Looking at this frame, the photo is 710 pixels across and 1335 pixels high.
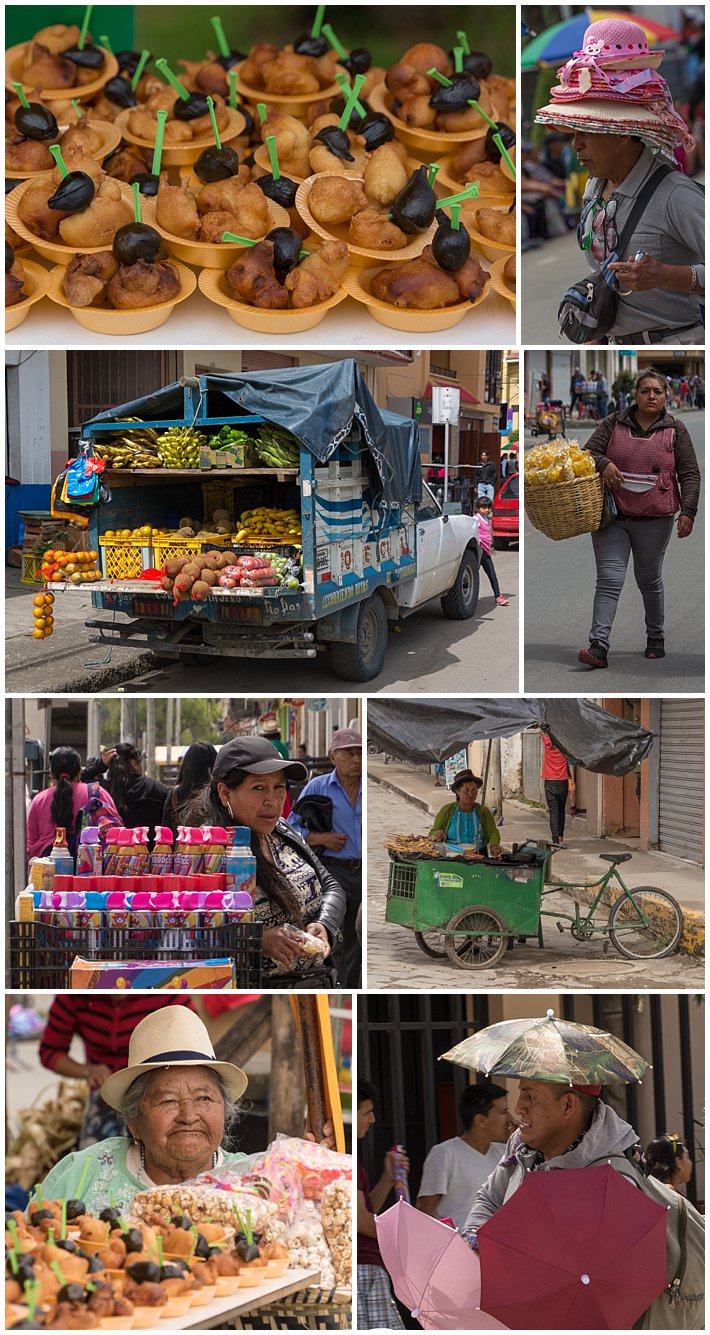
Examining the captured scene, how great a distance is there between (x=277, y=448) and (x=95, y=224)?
1.16 m

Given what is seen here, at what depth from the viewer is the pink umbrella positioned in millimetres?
3312

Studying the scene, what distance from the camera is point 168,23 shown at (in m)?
5.57

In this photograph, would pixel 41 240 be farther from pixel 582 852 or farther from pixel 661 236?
pixel 582 852

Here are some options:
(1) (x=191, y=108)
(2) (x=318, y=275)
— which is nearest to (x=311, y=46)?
(1) (x=191, y=108)

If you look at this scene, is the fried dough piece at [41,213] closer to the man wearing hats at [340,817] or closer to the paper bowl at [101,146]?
the paper bowl at [101,146]

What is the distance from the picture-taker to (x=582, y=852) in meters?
5.12

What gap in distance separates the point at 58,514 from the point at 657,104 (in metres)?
2.99

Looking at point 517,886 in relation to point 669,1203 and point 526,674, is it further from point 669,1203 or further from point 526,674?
point 669,1203

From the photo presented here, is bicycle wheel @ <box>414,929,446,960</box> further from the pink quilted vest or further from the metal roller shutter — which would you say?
the pink quilted vest

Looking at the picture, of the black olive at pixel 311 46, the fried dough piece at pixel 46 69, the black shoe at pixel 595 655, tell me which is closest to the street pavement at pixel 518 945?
the black shoe at pixel 595 655

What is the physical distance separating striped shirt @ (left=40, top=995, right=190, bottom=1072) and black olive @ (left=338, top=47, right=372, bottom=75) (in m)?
4.31

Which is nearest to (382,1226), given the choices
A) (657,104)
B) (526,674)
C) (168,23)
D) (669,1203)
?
(669,1203)

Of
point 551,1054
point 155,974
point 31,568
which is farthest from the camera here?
point 31,568

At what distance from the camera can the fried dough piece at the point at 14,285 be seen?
15.1 ft
